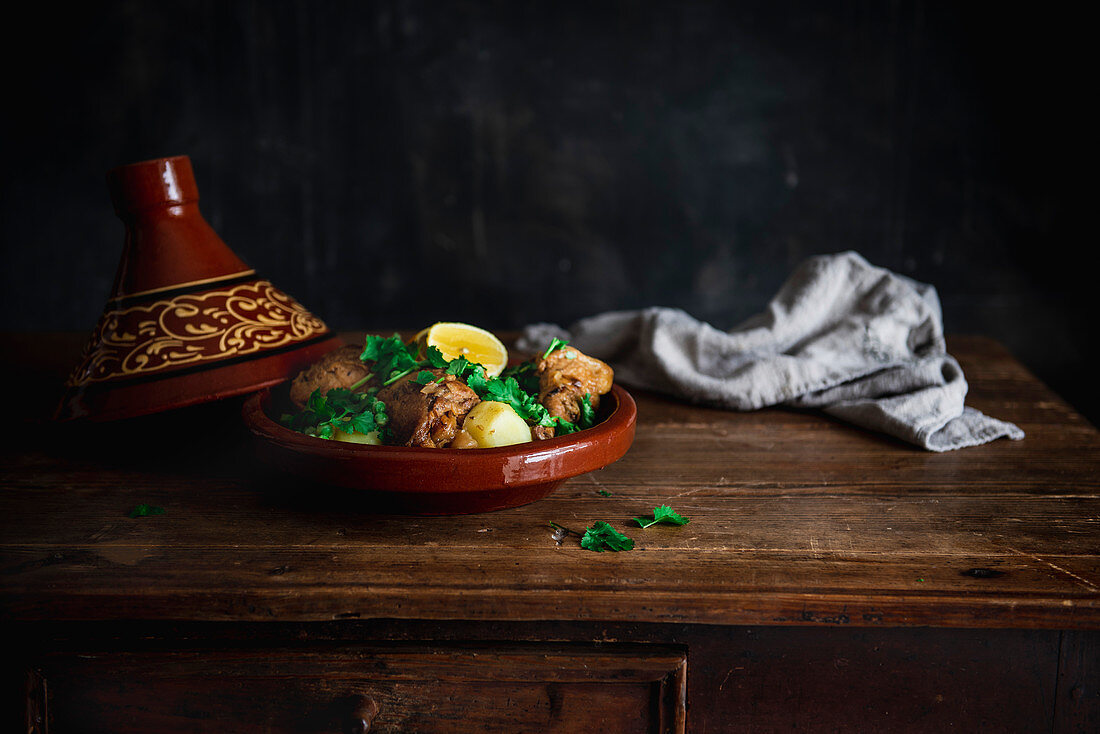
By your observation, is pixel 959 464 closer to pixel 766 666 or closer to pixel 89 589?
pixel 766 666

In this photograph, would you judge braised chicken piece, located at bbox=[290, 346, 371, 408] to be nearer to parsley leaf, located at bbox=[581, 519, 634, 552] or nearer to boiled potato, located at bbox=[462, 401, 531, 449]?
boiled potato, located at bbox=[462, 401, 531, 449]

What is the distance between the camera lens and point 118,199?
0.98 m

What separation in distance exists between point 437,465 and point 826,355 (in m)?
0.80

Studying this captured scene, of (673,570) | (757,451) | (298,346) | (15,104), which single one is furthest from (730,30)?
(15,104)

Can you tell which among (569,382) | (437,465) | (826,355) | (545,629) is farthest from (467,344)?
(826,355)

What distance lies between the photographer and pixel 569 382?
35.4 inches

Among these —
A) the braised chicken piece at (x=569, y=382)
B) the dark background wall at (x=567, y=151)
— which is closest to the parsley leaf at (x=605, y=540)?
the braised chicken piece at (x=569, y=382)

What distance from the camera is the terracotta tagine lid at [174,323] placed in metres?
0.91

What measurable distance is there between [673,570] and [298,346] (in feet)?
1.80

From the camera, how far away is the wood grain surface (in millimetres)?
703

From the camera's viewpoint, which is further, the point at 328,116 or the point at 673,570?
the point at 328,116

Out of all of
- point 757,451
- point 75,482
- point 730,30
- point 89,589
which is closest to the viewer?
point 89,589

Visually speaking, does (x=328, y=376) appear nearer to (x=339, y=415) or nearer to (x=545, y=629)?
(x=339, y=415)

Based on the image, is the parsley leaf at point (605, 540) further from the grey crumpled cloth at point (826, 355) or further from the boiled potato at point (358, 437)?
the grey crumpled cloth at point (826, 355)
